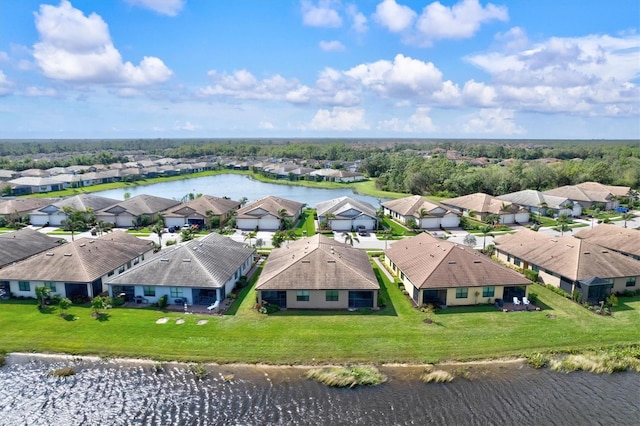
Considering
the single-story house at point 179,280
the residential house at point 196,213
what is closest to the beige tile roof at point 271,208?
the residential house at point 196,213

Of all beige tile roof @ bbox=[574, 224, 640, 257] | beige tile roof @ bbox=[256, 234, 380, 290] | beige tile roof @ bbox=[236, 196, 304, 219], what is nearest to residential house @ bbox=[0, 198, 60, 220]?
beige tile roof @ bbox=[236, 196, 304, 219]

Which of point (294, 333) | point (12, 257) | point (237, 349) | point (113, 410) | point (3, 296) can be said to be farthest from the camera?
point (12, 257)

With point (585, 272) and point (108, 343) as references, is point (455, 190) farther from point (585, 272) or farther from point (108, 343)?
point (108, 343)

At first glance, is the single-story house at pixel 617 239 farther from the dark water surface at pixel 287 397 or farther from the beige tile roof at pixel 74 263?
the beige tile roof at pixel 74 263

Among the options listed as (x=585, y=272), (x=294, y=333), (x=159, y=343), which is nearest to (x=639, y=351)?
(x=585, y=272)

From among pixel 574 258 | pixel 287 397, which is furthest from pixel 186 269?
pixel 574 258

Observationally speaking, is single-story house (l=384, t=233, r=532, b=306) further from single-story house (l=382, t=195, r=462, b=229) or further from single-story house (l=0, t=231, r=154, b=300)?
single-story house (l=382, t=195, r=462, b=229)
